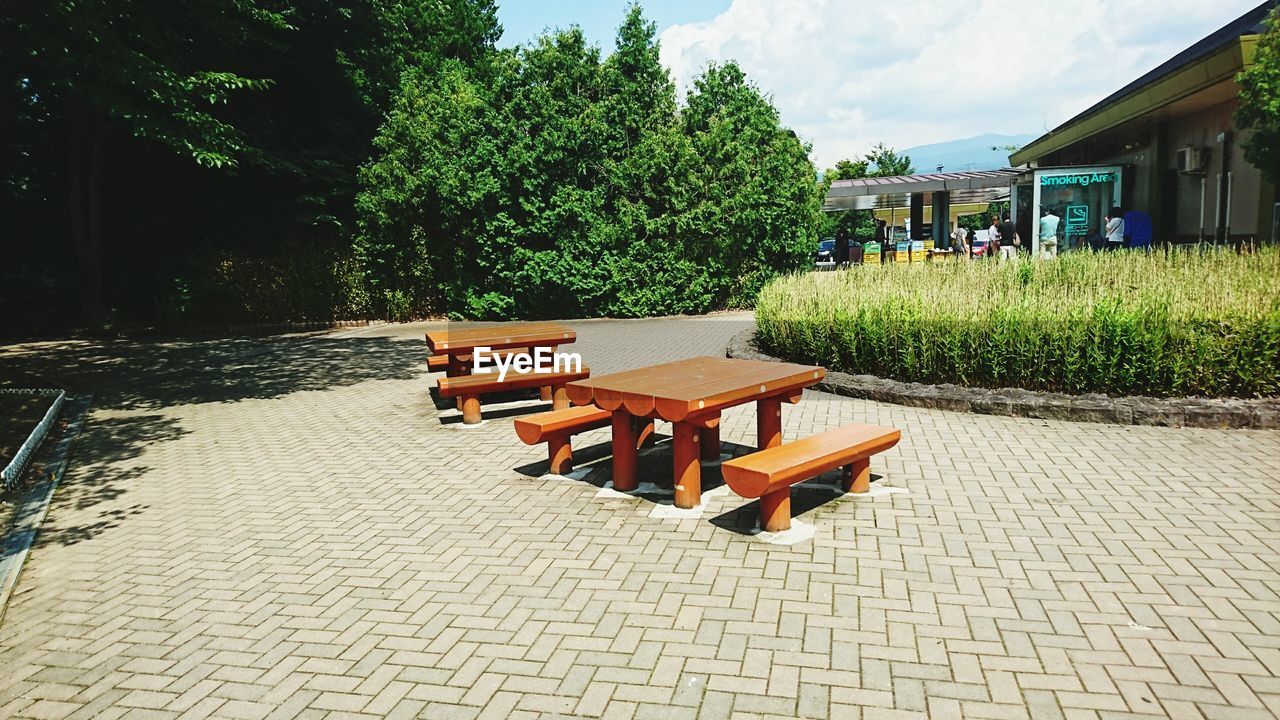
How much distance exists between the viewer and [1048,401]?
775cm

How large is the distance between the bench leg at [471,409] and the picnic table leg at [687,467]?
349cm

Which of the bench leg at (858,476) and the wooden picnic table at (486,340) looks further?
the wooden picnic table at (486,340)

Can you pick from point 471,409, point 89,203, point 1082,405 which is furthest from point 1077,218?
point 89,203

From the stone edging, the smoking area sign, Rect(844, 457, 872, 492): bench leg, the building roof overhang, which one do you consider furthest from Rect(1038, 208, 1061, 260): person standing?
Rect(844, 457, 872, 492): bench leg

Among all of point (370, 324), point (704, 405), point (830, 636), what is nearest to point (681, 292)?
point (370, 324)

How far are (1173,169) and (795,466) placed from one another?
20.9 meters

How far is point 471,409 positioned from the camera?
27.9 feet

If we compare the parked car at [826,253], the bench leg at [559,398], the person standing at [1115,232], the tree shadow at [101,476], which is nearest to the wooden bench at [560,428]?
the bench leg at [559,398]

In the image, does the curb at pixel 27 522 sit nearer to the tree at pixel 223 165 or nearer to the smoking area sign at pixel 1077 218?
the tree at pixel 223 165

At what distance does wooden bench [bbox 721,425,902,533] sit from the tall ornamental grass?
3272mm

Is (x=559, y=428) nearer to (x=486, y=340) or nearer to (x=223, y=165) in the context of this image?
(x=486, y=340)

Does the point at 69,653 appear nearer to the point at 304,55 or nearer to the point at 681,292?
the point at 681,292

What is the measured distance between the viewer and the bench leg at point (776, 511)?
5.07 metres

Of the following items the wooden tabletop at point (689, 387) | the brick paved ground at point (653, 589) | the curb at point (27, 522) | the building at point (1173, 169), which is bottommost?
the brick paved ground at point (653, 589)
